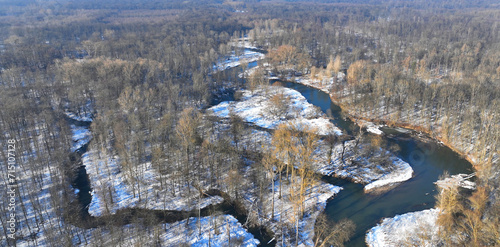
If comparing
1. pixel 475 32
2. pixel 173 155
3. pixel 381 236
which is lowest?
pixel 381 236

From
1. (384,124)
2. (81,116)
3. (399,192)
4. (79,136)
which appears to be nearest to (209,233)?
(399,192)

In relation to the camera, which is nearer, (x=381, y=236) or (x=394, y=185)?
(x=381, y=236)

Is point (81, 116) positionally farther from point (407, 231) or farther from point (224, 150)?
point (407, 231)

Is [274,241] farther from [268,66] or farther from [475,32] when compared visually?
[475,32]

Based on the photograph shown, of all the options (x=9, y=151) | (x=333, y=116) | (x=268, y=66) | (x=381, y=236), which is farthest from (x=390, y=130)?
(x=9, y=151)

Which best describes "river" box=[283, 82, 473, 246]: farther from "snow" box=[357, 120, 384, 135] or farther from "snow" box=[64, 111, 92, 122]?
"snow" box=[64, 111, 92, 122]

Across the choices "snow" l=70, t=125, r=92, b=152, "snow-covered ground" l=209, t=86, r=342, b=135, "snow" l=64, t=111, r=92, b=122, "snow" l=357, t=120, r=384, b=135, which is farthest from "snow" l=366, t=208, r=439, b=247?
"snow" l=64, t=111, r=92, b=122
